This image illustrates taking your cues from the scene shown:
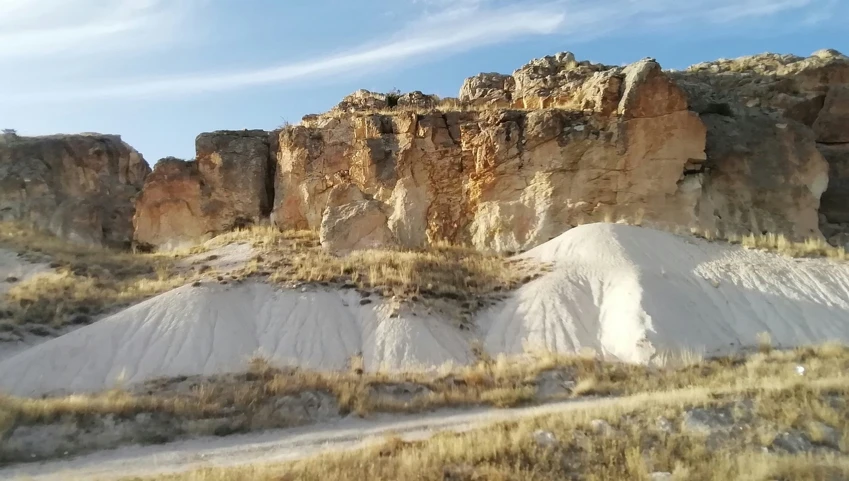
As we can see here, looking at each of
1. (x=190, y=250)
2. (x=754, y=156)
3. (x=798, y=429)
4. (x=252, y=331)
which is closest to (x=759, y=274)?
(x=754, y=156)

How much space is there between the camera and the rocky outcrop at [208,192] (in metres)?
28.1

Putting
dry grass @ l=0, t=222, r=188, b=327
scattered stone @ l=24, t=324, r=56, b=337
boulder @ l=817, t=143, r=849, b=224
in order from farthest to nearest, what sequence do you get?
boulder @ l=817, t=143, r=849, b=224
dry grass @ l=0, t=222, r=188, b=327
scattered stone @ l=24, t=324, r=56, b=337

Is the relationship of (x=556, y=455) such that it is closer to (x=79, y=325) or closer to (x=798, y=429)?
(x=798, y=429)

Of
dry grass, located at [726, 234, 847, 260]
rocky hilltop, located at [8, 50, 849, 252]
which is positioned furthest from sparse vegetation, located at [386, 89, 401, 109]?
dry grass, located at [726, 234, 847, 260]

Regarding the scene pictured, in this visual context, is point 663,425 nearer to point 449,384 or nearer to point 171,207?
point 449,384

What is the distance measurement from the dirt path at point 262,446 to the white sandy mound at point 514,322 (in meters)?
4.45

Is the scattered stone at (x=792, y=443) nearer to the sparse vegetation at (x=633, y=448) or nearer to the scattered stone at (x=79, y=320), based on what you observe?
the sparse vegetation at (x=633, y=448)

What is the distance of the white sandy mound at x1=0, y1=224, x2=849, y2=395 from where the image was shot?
54.0 ft

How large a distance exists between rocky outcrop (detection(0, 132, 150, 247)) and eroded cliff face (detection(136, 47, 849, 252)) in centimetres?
361

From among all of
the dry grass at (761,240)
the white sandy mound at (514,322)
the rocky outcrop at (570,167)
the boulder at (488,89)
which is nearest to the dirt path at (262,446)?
the white sandy mound at (514,322)

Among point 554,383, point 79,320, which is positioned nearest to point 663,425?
point 554,383

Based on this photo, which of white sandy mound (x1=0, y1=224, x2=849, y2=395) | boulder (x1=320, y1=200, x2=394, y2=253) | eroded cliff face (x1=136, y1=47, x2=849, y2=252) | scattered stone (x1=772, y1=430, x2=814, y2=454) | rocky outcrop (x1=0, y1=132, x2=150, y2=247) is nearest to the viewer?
scattered stone (x1=772, y1=430, x2=814, y2=454)

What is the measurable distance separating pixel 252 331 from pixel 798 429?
13.1 metres

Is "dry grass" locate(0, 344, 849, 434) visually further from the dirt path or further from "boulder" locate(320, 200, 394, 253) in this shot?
"boulder" locate(320, 200, 394, 253)
